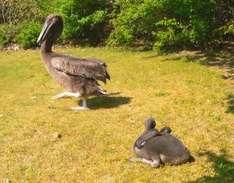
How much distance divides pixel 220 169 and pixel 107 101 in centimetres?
485

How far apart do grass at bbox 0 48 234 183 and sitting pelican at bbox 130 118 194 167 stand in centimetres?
14

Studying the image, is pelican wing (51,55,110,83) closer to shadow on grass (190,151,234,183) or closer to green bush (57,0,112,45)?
shadow on grass (190,151,234,183)

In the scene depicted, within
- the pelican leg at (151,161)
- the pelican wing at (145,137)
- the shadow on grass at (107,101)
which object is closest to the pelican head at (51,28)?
the shadow on grass at (107,101)

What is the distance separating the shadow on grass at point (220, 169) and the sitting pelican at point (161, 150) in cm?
48

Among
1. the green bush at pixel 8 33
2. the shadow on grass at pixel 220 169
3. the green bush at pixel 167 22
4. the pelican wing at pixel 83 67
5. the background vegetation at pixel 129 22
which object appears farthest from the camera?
the green bush at pixel 8 33

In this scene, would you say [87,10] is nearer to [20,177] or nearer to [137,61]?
[137,61]

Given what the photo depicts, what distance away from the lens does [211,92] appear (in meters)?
14.2

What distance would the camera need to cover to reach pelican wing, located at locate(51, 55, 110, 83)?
41.4 feet

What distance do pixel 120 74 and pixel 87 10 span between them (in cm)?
556

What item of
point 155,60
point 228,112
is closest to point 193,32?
point 155,60

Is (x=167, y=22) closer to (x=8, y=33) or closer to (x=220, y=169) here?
(x=8, y=33)

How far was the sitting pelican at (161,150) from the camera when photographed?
30.6ft

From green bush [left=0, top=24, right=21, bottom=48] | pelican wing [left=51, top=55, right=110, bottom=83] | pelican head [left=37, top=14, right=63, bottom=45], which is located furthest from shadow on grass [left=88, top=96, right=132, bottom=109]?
green bush [left=0, top=24, right=21, bottom=48]

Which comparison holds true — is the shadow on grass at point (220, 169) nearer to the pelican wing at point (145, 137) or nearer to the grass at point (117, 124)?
the grass at point (117, 124)
